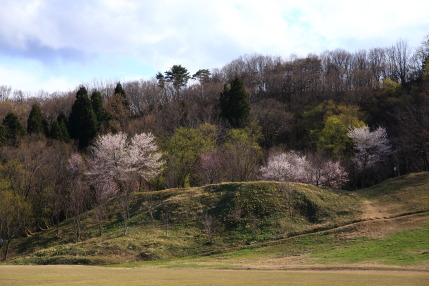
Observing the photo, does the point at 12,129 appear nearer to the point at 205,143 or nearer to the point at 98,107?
the point at 98,107

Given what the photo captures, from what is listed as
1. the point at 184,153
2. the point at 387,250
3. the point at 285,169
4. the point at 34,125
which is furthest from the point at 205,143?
the point at 387,250

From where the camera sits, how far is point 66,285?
1711 cm

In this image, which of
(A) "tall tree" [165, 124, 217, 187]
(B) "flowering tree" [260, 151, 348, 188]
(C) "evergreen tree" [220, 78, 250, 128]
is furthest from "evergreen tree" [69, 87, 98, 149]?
(B) "flowering tree" [260, 151, 348, 188]

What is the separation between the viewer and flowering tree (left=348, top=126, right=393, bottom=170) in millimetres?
70812

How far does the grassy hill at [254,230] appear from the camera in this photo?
32.2m

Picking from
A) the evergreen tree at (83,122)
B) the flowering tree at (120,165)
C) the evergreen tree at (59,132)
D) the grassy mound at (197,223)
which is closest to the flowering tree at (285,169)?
the grassy mound at (197,223)

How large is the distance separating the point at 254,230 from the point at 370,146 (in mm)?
36567

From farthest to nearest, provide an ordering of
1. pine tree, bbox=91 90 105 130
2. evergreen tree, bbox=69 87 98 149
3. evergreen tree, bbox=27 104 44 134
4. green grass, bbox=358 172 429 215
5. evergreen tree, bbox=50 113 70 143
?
pine tree, bbox=91 90 105 130, evergreen tree, bbox=27 104 44 134, evergreen tree, bbox=69 87 98 149, evergreen tree, bbox=50 113 70 143, green grass, bbox=358 172 429 215

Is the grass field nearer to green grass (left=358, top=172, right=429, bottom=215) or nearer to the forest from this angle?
green grass (left=358, top=172, right=429, bottom=215)

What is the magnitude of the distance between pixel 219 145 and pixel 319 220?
3290cm

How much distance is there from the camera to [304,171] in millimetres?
65625

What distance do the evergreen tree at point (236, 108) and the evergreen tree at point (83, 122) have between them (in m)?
24.3

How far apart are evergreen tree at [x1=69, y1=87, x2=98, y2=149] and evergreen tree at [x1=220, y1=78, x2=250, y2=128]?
24327 mm

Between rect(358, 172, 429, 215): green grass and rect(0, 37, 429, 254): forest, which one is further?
rect(0, 37, 429, 254): forest
